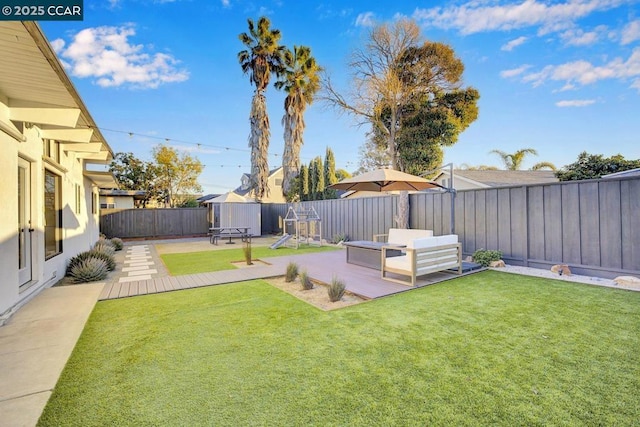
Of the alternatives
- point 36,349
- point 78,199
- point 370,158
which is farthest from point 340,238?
point 370,158

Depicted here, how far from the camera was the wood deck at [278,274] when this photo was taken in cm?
493

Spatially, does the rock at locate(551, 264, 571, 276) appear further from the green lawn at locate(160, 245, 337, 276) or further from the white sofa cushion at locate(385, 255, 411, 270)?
the green lawn at locate(160, 245, 337, 276)

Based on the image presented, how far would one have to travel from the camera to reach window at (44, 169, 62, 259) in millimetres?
5363

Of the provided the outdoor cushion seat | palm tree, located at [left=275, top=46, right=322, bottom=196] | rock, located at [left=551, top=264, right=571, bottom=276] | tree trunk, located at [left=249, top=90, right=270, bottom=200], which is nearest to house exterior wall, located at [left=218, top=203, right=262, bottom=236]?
A: tree trunk, located at [left=249, top=90, right=270, bottom=200]

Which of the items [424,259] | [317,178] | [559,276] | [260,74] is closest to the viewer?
[424,259]

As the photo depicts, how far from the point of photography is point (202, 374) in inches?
93.6

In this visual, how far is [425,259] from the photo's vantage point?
538cm

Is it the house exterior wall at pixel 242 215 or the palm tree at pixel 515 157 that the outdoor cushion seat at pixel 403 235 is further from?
the palm tree at pixel 515 157

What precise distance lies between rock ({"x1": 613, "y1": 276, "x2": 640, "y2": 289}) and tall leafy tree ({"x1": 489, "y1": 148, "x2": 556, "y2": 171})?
1899 cm

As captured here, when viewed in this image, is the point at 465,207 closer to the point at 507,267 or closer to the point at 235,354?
the point at 507,267

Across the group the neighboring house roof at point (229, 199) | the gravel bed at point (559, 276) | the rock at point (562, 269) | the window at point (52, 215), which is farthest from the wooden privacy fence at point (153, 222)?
the rock at point (562, 269)

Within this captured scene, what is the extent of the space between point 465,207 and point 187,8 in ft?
35.9

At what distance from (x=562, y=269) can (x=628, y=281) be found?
3.14 ft

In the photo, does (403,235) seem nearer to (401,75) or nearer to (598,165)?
(401,75)
